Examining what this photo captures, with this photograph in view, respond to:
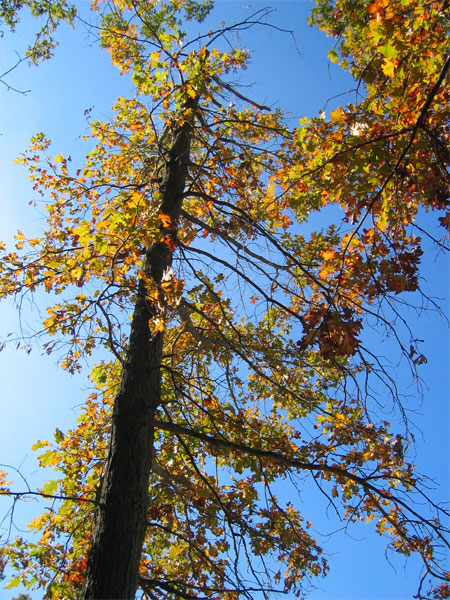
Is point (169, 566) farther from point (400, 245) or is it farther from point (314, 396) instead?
point (400, 245)

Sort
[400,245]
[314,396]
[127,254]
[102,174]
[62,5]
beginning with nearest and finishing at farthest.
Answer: [400,245] → [127,254] → [62,5] → [314,396] → [102,174]

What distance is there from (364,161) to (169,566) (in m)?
5.29

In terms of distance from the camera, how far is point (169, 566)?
5.00m

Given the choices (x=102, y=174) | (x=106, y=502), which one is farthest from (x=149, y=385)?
(x=102, y=174)

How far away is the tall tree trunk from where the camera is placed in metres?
Answer: 2.81

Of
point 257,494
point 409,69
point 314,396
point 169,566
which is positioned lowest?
point 169,566

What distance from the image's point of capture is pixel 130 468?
328 cm

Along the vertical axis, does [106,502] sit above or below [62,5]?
below

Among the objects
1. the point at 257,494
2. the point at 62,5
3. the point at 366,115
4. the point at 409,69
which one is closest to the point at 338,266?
the point at 366,115

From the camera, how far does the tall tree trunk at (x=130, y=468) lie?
2812mm

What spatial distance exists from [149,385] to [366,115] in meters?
3.18

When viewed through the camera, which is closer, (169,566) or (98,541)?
(98,541)

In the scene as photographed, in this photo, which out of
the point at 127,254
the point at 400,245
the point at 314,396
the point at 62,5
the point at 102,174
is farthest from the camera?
the point at 102,174

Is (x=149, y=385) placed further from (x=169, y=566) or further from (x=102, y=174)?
(x=102, y=174)
